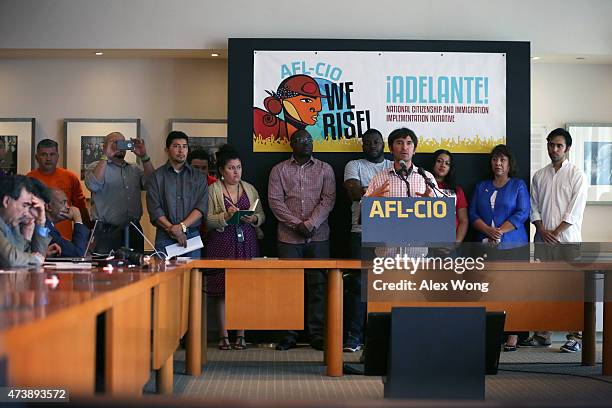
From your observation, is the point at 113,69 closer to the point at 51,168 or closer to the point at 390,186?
the point at 51,168

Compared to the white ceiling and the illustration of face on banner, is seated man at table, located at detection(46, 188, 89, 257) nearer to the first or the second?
the illustration of face on banner

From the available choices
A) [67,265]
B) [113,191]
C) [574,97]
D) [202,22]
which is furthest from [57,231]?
[574,97]

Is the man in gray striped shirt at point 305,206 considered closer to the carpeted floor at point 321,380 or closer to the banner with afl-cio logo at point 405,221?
the carpeted floor at point 321,380

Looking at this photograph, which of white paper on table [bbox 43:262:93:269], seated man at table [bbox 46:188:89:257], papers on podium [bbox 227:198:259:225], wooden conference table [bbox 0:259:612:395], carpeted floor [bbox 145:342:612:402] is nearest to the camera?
wooden conference table [bbox 0:259:612:395]

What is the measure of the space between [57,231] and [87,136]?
7.48 feet

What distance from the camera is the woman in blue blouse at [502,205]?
25.9 ft

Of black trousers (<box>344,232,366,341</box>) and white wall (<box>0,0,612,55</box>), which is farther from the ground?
white wall (<box>0,0,612,55</box>)

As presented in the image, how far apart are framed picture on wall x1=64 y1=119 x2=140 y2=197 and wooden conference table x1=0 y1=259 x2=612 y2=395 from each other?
115 inches

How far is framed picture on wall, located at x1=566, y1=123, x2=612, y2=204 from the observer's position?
9258 mm

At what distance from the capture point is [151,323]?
15.0ft

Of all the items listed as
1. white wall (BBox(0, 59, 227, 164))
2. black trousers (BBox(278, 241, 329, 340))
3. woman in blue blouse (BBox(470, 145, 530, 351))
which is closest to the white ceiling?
white wall (BBox(0, 59, 227, 164))

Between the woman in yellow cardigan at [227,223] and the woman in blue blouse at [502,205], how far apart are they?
6.27ft

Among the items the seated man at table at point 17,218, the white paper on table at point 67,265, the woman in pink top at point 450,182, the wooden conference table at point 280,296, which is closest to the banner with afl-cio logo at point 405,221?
the wooden conference table at point 280,296

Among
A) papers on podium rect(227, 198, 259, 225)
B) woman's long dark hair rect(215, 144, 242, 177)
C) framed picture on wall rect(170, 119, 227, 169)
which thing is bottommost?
papers on podium rect(227, 198, 259, 225)
